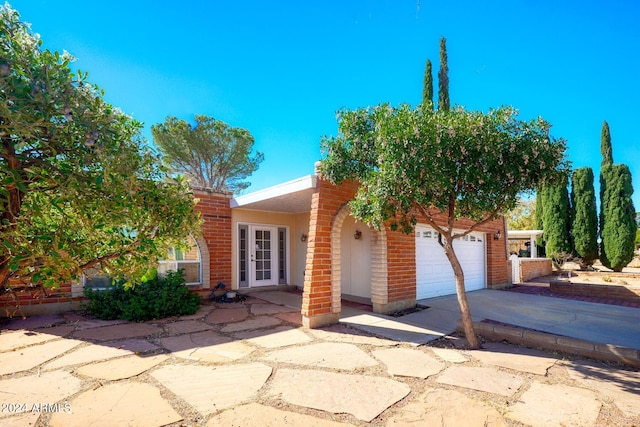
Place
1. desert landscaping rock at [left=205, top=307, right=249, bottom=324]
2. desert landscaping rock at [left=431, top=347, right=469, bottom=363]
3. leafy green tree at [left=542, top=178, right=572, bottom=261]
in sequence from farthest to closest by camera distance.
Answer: leafy green tree at [left=542, top=178, right=572, bottom=261]
desert landscaping rock at [left=205, top=307, right=249, bottom=324]
desert landscaping rock at [left=431, top=347, right=469, bottom=363]

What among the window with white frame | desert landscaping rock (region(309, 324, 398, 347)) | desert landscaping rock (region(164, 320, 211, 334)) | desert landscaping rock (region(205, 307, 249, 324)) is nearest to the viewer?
desert landscaping rock (region(309, 324, 398, 347))

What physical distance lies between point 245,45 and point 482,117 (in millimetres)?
7302

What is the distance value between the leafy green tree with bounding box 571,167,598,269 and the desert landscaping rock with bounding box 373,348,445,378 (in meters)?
16.9

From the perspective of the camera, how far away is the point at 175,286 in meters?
7.18

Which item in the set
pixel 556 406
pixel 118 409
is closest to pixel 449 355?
pixel 556 406

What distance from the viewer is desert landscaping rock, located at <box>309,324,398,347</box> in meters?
5.22

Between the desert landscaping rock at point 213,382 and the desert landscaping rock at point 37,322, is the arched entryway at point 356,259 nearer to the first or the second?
the desert landscaping rock at point 213,382

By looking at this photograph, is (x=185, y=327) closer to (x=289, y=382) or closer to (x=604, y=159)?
(x=289, y=382)

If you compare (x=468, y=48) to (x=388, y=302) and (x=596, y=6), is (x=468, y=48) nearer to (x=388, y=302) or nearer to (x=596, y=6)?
(x=596, y=6)

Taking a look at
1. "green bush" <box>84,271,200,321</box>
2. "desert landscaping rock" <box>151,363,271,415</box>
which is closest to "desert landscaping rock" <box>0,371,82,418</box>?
"desert landscaping rock" <box>151,363,271,415</box>

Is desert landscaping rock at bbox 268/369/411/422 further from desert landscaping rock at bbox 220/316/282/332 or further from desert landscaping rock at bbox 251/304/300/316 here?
desert landscaping rock at bbox 251/304/300/316

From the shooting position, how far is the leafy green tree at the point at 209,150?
18.3 m

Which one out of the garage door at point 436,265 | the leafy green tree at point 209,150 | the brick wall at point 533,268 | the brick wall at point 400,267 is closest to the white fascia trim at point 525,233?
the brick wall at point 533,268

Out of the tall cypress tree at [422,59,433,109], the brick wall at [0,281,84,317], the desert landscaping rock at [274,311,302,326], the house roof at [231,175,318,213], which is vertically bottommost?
the desert landscaping rock at [274,311,302,326]
